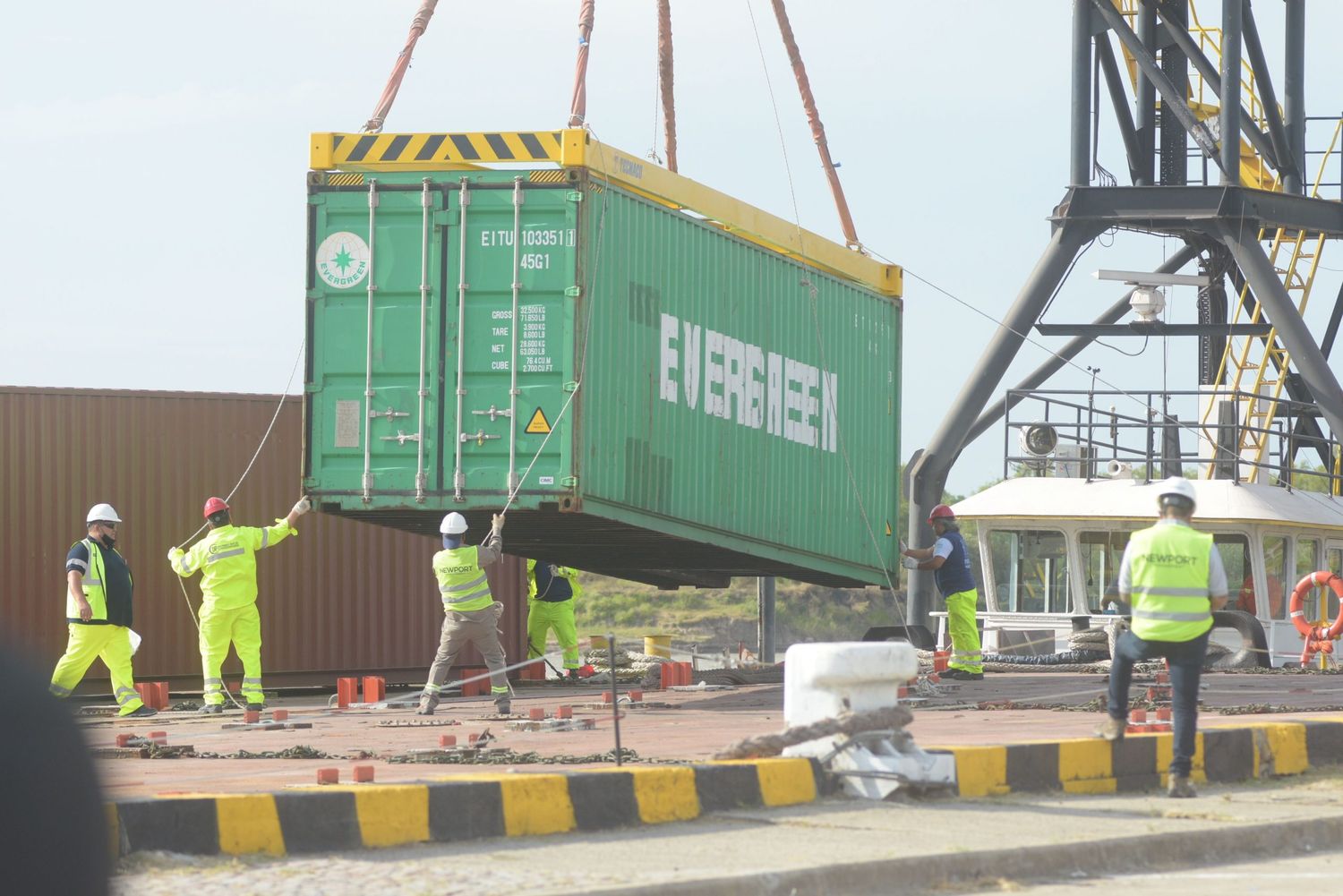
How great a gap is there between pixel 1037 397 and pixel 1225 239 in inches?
108

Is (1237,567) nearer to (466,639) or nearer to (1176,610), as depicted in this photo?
(466,639)

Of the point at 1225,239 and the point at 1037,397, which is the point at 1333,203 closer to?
the point at 1225,239

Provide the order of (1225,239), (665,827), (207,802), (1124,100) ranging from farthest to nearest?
1. (1124,100)
2. (1225,239)
3. (665,827)
4. (207,802)

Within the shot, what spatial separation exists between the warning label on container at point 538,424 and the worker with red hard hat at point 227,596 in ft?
7.41

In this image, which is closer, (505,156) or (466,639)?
(505,156)

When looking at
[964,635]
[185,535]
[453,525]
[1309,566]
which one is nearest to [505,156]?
[453,525]

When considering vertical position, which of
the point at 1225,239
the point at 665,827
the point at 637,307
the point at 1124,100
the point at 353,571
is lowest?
the point at 665,827

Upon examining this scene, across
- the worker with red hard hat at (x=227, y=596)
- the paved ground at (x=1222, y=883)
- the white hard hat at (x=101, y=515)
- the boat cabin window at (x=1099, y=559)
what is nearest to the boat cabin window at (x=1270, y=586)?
the boat cabin window at (x=1099, y=559)

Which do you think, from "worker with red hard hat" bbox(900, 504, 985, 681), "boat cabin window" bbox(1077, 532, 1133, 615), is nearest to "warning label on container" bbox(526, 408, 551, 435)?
"worker with red hard hat" bbox(900, 504, 985, 681)

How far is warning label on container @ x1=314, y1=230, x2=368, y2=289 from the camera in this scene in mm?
13695

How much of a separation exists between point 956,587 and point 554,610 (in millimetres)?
4960

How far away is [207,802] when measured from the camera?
21.7 ft

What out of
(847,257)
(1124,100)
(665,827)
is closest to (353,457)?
(847,257)

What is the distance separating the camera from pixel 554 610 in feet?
66.3
